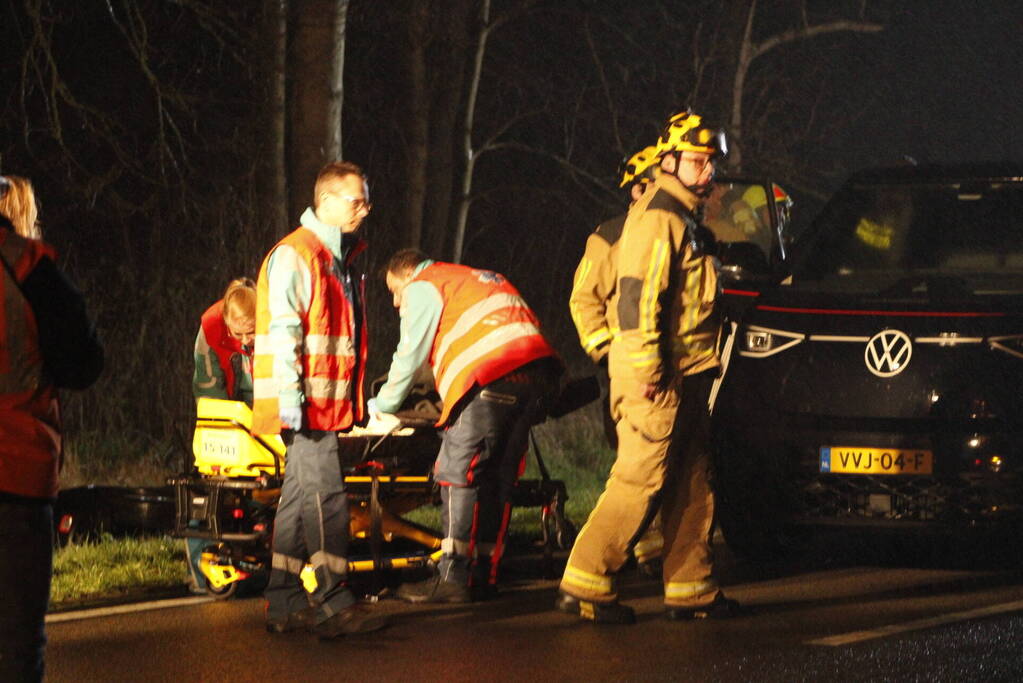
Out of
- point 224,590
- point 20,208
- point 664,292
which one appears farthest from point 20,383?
point 224,590

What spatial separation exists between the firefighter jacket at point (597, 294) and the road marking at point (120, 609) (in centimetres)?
203

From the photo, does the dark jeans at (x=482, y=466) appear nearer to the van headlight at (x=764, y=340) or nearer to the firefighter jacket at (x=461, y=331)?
the firefighter jacket at (x=461, y=331)

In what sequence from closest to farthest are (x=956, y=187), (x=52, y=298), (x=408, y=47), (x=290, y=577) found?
(x=52, y=298), (x=290, y=577), (x=956, y=187), (x=408, y=47)

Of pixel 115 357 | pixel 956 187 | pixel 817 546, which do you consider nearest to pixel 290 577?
pixel 817 546

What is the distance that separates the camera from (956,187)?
9812 millimetres

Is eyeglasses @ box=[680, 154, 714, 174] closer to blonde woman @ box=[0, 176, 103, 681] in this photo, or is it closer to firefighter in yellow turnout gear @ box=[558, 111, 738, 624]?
firefighter in yellow turnout gear @ box=[558, 111, 738, 624]

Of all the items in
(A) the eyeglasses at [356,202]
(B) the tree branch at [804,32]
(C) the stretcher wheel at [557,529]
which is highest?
(B) the tree branch at [804,32]

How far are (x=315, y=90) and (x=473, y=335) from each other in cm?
591

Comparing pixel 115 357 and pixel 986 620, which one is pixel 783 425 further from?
pixel 115 357

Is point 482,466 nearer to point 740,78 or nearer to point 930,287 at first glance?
point 930,287

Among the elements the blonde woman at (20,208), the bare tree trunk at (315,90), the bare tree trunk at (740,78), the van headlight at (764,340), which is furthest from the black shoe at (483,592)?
the bare tree trunk at (740,78)

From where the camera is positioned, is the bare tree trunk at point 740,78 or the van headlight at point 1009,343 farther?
the bare tree trunk at point 740,78

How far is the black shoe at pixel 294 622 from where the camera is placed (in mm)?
7148

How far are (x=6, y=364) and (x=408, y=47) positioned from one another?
17298 millimetres
